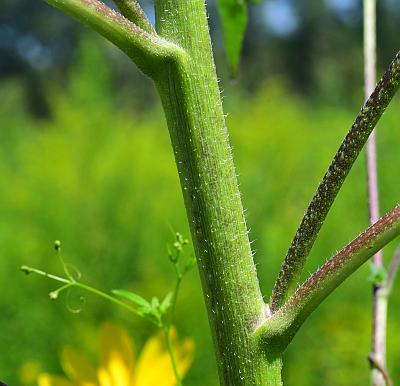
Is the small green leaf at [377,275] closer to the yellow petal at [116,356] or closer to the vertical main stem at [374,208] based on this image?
the vertical main stem at [374,208]

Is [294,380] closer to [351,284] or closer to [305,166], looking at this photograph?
[351,284]

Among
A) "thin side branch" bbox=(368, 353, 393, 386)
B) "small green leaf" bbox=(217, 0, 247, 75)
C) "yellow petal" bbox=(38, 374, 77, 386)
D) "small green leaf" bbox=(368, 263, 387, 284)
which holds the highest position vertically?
"small green leaf" bbox=(217, 0, 247, 75)

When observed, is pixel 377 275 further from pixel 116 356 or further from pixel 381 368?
pixel 116 356

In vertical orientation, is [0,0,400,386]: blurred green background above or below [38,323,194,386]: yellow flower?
above

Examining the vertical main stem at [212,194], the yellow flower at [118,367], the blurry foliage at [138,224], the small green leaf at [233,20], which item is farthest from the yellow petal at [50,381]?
the blurry foliage at [138,224]

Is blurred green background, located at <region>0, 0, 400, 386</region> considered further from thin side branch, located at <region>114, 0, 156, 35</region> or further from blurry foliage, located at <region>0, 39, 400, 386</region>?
thin side branch, located at <region>114, 0, 156, 35</region>

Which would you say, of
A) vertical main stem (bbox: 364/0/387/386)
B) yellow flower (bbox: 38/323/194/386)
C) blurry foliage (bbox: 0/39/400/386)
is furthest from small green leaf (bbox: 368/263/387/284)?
blurry foliage (bbox: 0/39/400/386)

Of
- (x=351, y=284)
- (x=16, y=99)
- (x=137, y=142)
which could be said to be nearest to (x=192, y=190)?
(x=351, y=284)
